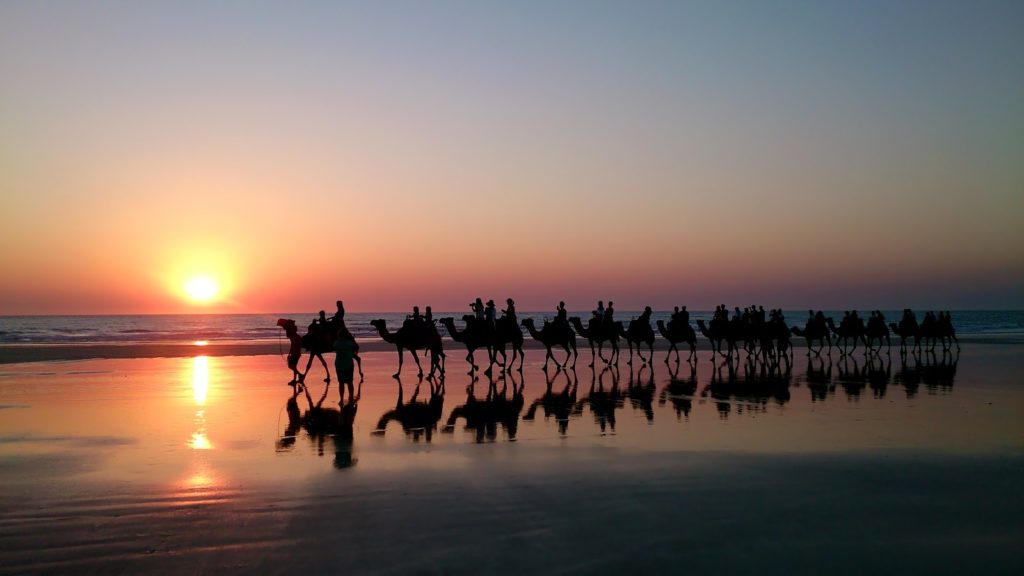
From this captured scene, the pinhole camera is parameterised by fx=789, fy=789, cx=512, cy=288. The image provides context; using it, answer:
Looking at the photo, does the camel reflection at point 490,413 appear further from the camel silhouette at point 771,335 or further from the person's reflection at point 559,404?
the camel silhouette at point 771,335

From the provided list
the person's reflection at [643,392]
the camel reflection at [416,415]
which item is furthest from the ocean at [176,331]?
the camel reflection at [416,415]

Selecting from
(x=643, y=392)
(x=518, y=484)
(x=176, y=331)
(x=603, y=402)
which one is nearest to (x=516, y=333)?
(x=643, y=392)

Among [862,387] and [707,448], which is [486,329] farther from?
[707,448]

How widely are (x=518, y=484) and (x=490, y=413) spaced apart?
6.05m

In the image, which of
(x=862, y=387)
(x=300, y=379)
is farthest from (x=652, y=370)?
(x=300, y=379)

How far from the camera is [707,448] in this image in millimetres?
10984

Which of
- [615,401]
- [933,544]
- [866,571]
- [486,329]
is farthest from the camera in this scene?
[486,329]

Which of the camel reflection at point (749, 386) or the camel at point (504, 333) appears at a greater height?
the camel at point (504, 333)

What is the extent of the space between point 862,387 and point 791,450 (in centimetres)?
948

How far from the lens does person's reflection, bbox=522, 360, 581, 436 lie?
45.3ft

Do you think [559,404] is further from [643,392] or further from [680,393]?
[680,393]

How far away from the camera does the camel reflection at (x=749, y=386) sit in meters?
15.7

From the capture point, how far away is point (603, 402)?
1636cm

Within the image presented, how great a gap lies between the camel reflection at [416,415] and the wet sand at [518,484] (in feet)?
0.40
